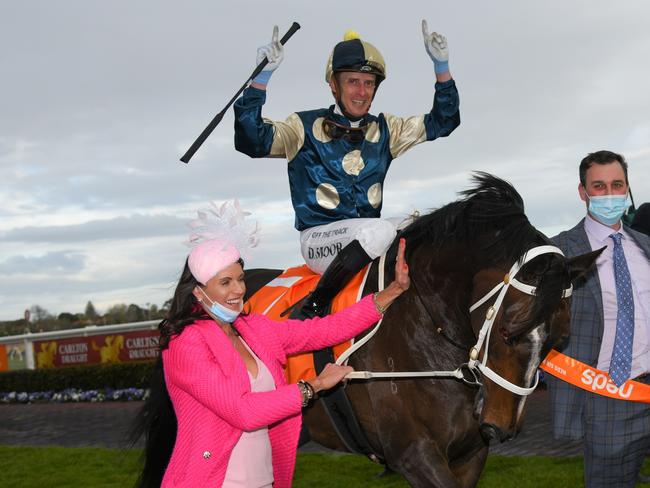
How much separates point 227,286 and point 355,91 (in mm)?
1494

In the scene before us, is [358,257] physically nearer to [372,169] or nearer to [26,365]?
[372,169]

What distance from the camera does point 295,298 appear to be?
3873 mm

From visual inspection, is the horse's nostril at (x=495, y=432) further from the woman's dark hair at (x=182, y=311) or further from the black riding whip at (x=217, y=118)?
the black riding whip at (x=217, y=118)

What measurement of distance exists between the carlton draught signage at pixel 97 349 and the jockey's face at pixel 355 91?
9.99m

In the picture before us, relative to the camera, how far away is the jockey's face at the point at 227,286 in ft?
9.02

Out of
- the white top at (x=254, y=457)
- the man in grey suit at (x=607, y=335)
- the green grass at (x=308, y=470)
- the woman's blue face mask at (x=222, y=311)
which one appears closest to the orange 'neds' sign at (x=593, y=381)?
the man in grey suit at (x=607, y=335)

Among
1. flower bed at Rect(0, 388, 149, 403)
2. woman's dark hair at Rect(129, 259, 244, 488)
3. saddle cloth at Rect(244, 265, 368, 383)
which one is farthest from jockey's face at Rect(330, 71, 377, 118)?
flower bed at Rect(0, 388, 149, 403)

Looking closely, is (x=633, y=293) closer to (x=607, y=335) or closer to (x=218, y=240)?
(x=607, y=335)

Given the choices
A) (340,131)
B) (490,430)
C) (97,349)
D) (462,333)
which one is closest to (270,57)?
(340,131)

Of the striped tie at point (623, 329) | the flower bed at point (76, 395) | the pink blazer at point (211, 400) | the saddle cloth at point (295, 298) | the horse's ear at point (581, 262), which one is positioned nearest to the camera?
the pink blazer at point (211, 400)

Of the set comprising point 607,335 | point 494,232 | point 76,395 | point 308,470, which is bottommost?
point 76,395

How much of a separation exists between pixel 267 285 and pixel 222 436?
5.25 feet

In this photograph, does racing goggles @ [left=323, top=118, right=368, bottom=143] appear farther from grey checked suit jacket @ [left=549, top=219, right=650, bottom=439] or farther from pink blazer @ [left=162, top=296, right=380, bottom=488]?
pink blazer @ [left=162, top=296, right=380, bottom=488]

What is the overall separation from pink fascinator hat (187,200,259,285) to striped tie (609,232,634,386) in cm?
168
